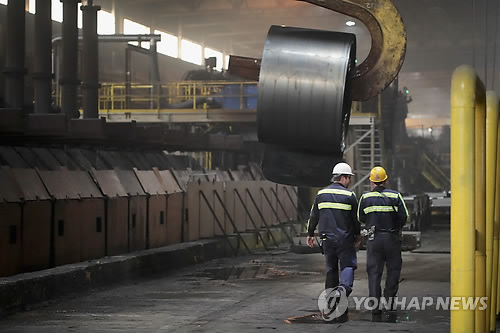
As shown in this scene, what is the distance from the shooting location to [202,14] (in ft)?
142

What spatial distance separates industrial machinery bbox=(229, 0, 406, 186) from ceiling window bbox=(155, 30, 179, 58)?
36055mm

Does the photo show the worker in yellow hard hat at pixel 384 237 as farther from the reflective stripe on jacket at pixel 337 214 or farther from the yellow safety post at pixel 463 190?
the yellow safety post at pixel 463 190

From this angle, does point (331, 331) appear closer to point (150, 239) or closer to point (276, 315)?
point (276, 315)

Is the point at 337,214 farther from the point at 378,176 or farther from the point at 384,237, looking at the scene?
the point at 378,176

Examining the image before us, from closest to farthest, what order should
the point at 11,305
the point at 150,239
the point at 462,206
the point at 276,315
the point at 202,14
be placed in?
the point at 462,206 → the point at 276,315 → the point at 11,305 → the point at 150,239 → the point at 202,14

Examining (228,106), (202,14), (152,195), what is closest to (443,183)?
(202,14)

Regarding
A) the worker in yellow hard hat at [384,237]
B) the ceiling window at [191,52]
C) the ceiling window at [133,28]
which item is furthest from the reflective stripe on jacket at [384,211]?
the ceiling window at [191,52]

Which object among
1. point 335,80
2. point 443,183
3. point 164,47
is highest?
point 164,47

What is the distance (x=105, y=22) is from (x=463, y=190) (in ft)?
106

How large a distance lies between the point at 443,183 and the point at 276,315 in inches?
1388

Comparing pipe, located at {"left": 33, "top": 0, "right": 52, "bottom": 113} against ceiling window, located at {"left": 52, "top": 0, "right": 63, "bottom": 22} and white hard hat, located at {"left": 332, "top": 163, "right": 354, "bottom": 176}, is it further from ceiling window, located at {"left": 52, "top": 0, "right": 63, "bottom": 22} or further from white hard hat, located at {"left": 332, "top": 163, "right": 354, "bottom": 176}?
ceiling window, located at {"left": 52, "top": 0, "right": 63, "bottom": 22}

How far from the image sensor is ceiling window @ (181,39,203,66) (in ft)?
154

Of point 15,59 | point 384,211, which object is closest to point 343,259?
point 384,211

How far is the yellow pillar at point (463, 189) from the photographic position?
6066 millimetres
